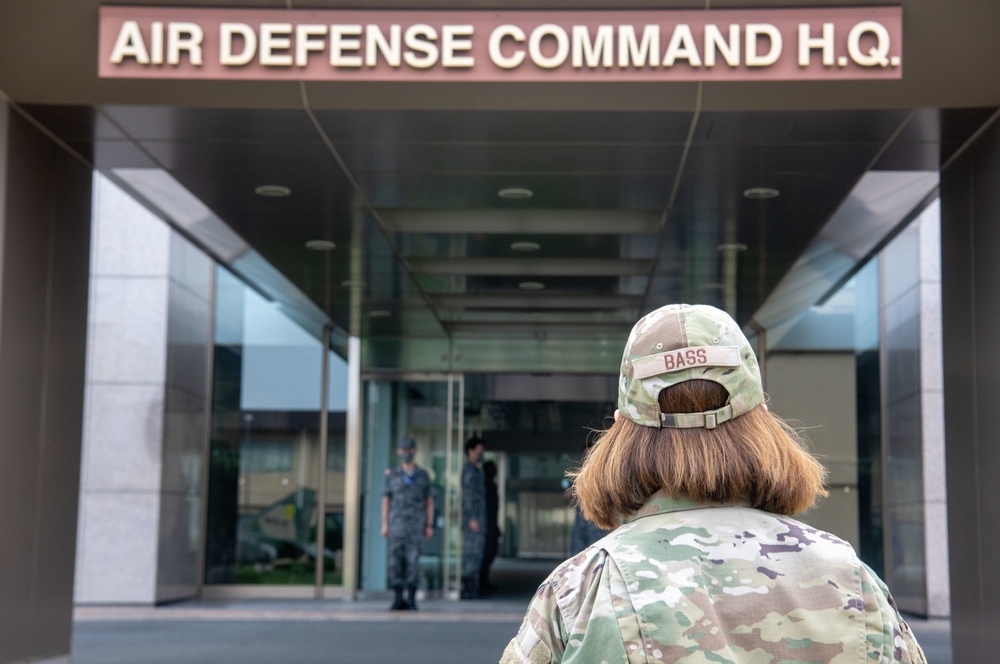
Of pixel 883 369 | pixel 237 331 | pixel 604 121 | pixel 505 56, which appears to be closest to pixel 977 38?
pixel 604 121

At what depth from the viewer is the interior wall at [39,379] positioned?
22.5 feet

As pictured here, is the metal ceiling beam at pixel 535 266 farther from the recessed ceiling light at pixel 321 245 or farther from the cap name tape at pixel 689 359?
the cap name tape at pixel 689 359

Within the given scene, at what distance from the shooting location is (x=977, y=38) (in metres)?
6.21

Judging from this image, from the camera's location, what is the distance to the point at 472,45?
256 inches

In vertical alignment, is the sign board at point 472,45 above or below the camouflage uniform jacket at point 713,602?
above

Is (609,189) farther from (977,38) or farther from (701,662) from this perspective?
(701,662)

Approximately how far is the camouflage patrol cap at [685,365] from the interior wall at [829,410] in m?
14.5

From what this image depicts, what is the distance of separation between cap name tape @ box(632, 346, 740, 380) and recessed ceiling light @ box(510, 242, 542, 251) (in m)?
9.18

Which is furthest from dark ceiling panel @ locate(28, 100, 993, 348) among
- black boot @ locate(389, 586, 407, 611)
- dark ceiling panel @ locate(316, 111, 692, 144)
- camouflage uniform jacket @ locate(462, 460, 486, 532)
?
black boot @ locate(389, 586, 407, 611)

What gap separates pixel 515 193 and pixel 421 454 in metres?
8.17

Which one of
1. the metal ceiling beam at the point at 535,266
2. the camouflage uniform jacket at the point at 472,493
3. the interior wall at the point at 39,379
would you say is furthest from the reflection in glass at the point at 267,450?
the interior wall at the point at 39,379

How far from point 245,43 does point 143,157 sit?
176 centimetres

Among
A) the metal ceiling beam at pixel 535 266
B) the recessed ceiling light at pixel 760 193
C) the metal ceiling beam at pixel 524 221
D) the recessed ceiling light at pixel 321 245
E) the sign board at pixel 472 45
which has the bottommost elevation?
the recessed ceiling light at pixel 321 245

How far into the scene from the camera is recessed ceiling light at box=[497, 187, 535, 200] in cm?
862
